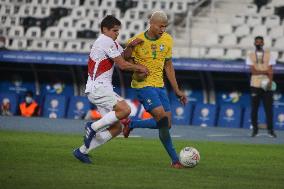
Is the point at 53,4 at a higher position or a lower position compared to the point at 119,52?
lower

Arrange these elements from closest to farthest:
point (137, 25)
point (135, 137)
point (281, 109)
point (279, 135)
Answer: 1. point (135, 137)
2. point (279, 135)
3. point (281, 109)
4. point (137, 25)

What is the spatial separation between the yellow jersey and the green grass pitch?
108 centimetres

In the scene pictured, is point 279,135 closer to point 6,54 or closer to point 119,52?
point 6,54

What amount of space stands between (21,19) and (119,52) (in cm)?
1845

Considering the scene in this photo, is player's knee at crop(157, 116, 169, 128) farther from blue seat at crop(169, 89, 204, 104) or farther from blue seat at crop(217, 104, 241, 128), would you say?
blue seat at crop(169, 89, 204, 104)

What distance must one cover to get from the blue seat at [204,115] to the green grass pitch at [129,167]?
9181mm

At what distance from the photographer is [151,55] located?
39.0ft

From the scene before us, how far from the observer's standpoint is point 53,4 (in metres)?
29.7

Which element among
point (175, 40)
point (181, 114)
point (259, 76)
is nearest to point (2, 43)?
point (175, 40)

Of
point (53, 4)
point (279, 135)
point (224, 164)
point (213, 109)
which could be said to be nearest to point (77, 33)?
point (53, 4)

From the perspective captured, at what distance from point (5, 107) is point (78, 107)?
2202 mm

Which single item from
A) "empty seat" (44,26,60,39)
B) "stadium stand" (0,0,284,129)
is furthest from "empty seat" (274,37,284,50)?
"empty seat" (44,26,60,39)

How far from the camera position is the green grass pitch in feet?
29.7

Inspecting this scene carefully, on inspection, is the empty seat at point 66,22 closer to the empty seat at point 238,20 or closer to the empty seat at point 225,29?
the empty seat at point 225,29
